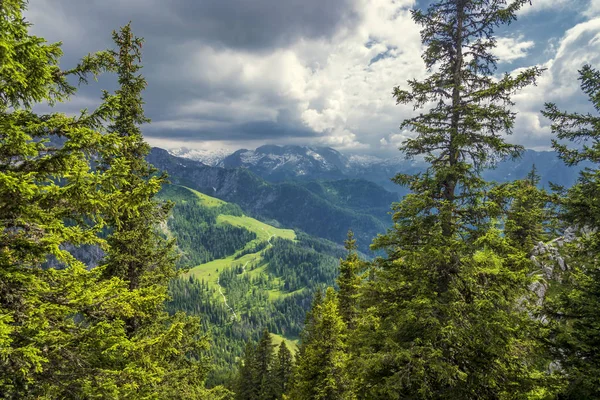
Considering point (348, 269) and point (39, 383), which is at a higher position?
point (39, 383)

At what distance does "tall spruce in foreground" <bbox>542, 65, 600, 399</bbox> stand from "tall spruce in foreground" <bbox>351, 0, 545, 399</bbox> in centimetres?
111

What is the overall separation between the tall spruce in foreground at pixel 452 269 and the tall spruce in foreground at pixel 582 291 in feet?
3.65

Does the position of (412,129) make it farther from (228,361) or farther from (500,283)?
(228,361)

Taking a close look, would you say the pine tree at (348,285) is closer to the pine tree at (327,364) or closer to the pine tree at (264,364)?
the pine tree at (327,364)

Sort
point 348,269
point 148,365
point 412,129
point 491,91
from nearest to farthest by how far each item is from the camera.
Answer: point 148,365
point 491,91
point 412,129
point 348,269

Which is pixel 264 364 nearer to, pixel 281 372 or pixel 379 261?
pixel 281 372

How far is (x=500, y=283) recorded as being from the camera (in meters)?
12.0

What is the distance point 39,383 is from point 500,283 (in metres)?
15.1

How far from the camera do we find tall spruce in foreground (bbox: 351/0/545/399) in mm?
11297

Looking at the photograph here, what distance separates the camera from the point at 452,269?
12898 millimetres

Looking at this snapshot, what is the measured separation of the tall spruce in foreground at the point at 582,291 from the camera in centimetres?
998

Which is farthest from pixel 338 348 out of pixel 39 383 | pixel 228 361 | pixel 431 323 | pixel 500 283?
pixel 228 361

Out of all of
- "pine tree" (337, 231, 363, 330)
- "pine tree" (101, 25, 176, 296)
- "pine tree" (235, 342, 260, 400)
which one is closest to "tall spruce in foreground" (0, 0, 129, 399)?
"pine tree" (101, 25, 176, 296)

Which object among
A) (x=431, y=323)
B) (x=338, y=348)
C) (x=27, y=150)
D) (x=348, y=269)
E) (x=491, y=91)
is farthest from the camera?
(x=348, y=269)
